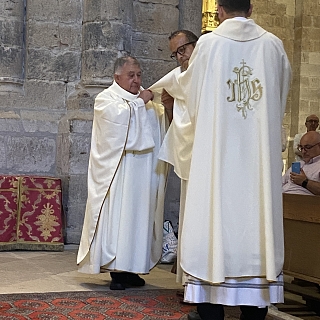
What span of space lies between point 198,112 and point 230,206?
515 mm

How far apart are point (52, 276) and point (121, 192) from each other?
94 centimetres

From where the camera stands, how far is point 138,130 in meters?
4.71

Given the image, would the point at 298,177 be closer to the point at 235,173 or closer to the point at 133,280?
the point at 133,280

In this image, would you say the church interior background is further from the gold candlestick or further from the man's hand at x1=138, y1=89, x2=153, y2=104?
the gold candlestick

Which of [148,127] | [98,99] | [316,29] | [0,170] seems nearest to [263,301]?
[148,127]

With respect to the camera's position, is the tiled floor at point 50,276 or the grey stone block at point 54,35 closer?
the tiled floor at point 50,276

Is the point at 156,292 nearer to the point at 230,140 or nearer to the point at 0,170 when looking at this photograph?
the point at 230,140

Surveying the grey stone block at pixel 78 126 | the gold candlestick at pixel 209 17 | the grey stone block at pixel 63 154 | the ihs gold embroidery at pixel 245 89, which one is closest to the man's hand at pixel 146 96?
the ihs gold embroidery at pixel 245 89

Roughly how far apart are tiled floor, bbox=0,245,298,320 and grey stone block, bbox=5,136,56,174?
1159mm

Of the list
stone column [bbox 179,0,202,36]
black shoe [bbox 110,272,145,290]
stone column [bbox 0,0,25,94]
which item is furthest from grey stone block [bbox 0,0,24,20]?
black shoe [bbox 110,272,145,290]

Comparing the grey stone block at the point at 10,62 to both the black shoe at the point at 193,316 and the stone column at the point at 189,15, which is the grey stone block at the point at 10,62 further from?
the black shoe at the point at 193,316

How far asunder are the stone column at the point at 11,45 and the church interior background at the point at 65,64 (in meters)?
0.01

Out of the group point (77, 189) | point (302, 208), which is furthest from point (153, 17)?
point (302, 208)

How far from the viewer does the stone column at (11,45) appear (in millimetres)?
7066
